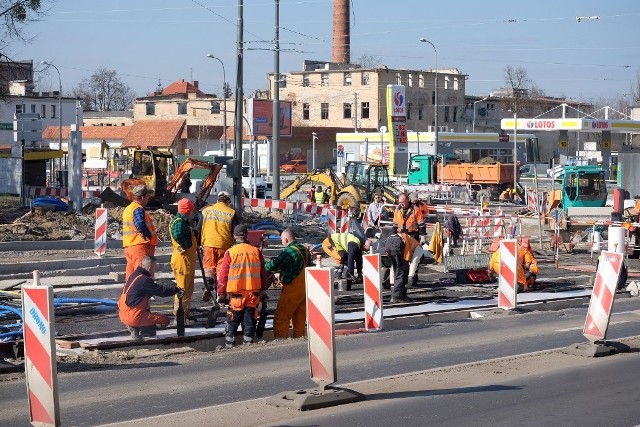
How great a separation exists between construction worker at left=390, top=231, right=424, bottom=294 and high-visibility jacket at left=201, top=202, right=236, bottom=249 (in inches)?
133

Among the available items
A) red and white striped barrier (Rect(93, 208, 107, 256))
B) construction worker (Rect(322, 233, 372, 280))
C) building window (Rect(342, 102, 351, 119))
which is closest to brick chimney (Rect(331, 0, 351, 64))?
building window (Rect(342, 102, 351, 119))

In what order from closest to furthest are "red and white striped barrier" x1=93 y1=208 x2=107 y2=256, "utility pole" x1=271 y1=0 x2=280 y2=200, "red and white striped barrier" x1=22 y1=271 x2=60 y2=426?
1. "red and white striped barrier" x1=22 y1=271 x2=60 y2=426
2. "red and white striped barrier" x1=93 y1=208 x2=107 y2=256
3. "utility pole" x1=271 y1=0 x2=280 y2=200

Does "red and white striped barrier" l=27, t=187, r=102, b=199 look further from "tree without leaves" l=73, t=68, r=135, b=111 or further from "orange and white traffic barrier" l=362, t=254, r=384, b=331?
"tree without leaves" l=73, t=68, r=135, b=111

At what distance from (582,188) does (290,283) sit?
104ft

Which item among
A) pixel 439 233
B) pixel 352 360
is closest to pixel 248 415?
pixel 352 360

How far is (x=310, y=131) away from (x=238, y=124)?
206ft

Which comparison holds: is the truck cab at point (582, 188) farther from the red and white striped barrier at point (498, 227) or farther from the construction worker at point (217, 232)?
the construction worker at point (217, 232)

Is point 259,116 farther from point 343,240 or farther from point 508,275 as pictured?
point 508,275

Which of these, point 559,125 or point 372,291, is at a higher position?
point 559,125

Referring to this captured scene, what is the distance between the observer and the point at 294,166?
81938 millimetres

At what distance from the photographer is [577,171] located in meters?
42.5

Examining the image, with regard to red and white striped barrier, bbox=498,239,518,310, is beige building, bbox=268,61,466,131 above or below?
above

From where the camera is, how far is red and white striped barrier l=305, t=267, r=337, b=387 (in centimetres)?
917

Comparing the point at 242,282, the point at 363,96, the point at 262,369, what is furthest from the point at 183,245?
the point at 363,96
